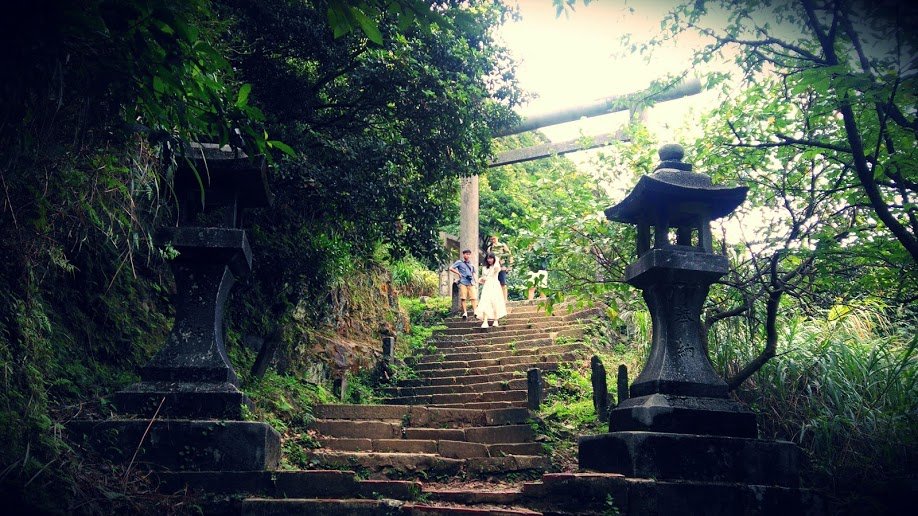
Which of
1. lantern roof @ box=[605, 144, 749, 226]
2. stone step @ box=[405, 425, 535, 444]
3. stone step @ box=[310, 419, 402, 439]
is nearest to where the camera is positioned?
lantern roof @ box=[605, 144, 749, 226]

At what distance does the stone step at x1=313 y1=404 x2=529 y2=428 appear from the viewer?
25.7 feet

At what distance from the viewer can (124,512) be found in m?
3.54

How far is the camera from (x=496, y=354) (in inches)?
450

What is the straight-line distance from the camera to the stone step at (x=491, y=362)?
1057cm

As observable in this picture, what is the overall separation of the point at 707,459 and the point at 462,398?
17.9 ft

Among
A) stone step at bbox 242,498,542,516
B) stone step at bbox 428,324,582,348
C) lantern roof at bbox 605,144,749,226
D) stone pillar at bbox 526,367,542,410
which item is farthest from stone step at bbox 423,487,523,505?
stone step at bbox 428,324,582,348

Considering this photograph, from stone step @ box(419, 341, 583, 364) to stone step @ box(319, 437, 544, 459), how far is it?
411cm

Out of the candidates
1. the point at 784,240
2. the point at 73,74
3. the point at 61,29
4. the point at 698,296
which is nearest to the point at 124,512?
the point at 73,74

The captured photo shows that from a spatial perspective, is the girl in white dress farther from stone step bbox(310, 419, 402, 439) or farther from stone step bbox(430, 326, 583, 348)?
stone step bbox(310, 419, 402, 439)

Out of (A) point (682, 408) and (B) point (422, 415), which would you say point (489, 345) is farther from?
(A) point (682, 408)

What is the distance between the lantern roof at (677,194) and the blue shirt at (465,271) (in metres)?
8.42

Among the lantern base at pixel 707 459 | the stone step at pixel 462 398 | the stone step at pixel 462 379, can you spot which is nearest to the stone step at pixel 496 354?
the stone step at pixel 462 379

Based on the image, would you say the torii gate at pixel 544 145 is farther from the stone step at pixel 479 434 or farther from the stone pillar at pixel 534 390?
the stone step at pixel 479 434

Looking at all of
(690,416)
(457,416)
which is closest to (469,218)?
(457,416)
